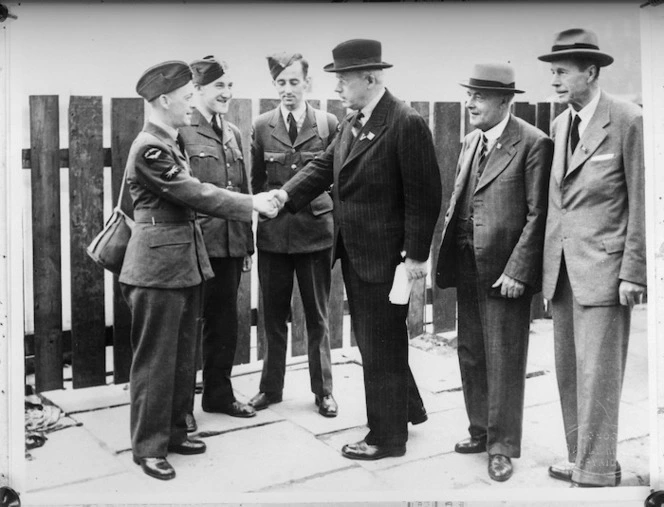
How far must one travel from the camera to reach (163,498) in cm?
427

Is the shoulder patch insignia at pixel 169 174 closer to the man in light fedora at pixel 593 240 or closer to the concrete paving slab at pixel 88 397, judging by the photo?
the concrete paving slab at pixel 88 397

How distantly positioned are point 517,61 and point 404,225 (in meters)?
1.03

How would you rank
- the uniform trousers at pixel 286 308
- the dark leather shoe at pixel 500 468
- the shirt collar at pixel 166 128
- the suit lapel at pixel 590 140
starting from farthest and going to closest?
1. the uniform trousers at pixel 286 308
2. the dark leather shoe at pixel 500 468
3. the shirt collar at pixel 166 128
4. the suit lapel at pixel 590 140

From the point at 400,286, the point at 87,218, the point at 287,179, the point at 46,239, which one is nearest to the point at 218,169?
the point at 287,179

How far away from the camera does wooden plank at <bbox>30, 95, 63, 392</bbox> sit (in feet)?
14.3

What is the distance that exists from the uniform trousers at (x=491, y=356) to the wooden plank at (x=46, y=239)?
2.13m

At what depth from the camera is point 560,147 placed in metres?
4.12

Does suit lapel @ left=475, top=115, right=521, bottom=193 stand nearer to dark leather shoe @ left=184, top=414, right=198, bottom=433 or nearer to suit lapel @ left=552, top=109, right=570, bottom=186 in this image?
suit lapel @ left=552, top=109, right=570, bottom=186

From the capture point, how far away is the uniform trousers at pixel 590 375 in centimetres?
412

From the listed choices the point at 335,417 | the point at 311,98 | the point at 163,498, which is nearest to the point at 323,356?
the point at 335,417

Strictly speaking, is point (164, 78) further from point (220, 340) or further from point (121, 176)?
point (220, 340)

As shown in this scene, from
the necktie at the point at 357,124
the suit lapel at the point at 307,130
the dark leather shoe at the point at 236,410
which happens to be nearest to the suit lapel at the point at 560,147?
the necktie at the point at 357,124

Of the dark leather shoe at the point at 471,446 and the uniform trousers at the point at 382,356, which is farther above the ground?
the uniform trousers at the point at 382,356

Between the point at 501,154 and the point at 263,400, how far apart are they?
1810 millimetres
